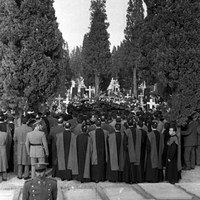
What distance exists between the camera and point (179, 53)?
1252 centimetres

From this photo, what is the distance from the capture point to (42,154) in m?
11.0

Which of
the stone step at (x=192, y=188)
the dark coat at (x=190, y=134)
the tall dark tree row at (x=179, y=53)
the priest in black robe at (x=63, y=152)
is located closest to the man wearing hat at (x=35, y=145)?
the priest in black robe at (x=63, y=152)

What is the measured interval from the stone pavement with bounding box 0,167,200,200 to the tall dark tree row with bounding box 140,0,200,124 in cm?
235

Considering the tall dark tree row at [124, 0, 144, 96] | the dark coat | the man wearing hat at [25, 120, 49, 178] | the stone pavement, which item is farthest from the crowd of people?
the tall dark tree row at [124, 0, 144, 96]

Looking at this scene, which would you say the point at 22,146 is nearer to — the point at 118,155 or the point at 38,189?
the point at 118,155

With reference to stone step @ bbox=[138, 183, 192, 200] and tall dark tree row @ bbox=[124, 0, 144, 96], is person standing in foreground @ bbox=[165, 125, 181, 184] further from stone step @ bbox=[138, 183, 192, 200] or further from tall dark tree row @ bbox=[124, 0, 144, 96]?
tall dark tree row @ bbox=[124, 0, 144, 96]

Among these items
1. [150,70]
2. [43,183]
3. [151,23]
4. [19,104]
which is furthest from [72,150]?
[43,183]

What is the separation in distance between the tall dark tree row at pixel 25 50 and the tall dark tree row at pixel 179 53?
3474 mm

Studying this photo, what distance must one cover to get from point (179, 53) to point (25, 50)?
15.6 ft

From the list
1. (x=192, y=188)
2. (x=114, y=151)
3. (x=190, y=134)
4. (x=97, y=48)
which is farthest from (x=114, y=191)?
(x=97, y=48)

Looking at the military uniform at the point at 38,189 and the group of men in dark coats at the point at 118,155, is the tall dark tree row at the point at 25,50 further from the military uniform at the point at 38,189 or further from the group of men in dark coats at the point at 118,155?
the military uniform at the point at 38,189

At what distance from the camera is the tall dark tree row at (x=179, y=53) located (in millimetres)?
12484

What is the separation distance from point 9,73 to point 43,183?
7.73 meters

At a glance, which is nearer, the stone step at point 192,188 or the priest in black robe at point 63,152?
the stone step at point 192,188
